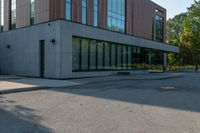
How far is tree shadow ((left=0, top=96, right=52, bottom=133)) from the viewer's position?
6.38 meters

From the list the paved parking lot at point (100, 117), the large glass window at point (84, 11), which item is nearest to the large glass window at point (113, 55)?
the large glass window at point (84, 11)

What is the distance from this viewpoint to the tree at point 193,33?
6197 centimetres

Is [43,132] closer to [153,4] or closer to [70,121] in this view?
[70,121]

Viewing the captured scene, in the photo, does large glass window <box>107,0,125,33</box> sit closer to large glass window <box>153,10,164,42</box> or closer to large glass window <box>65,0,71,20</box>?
large glass window <box>65,0,71,20</box>

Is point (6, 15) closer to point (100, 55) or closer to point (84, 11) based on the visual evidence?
point (84, 11)

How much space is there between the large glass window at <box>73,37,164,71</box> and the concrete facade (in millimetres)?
672

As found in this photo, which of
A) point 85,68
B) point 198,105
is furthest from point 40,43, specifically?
point 198,105

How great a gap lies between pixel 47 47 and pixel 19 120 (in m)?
16.5

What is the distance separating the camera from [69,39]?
75.8 feet

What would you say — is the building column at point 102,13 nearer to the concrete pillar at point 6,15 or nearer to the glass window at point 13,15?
the glass window at point 13,15

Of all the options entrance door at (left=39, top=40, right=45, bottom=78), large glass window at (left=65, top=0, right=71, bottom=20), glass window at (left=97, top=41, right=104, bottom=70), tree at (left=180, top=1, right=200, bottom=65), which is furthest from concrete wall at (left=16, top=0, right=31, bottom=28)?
tree at (left=180, top=1, right=200, bottom=65)

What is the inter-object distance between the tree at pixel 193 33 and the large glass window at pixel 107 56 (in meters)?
24.5

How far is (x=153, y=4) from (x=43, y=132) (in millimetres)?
42363

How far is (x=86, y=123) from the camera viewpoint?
281 inches
